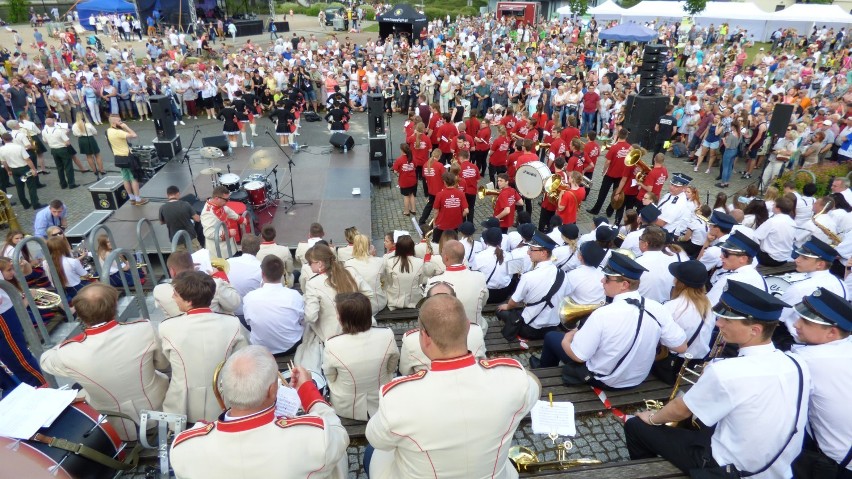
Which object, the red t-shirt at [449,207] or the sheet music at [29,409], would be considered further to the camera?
the red t-shirt at [449,207]

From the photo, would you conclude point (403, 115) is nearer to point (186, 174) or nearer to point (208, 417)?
point (186, 174)

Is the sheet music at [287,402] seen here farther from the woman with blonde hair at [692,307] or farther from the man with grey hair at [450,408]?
the woman with blonde hair at [692,307]

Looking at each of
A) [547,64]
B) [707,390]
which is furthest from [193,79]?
[707,390]

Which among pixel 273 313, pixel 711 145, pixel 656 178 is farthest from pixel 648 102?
pixel 273 313

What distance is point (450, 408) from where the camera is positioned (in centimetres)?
239

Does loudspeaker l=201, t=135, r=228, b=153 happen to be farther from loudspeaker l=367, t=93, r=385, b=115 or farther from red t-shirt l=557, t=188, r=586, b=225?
red t-shirt l=557, t=188, r=586, b=225

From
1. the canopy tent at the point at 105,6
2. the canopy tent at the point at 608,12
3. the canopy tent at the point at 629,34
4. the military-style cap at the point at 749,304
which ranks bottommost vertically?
the military-style cap at the point at 749,304

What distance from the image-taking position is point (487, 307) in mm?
6711

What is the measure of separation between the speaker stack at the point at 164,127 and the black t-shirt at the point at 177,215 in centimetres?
597

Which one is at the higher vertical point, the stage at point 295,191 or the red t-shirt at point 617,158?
the red t-shirt at point 617,158

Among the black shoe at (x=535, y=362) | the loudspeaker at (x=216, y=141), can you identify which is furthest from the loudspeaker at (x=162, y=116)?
the black shoe at (x=535, y=362)

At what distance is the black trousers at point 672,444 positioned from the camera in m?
3.15

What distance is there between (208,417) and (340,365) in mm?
1031

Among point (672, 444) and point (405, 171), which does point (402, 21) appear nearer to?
point (405, 171)
